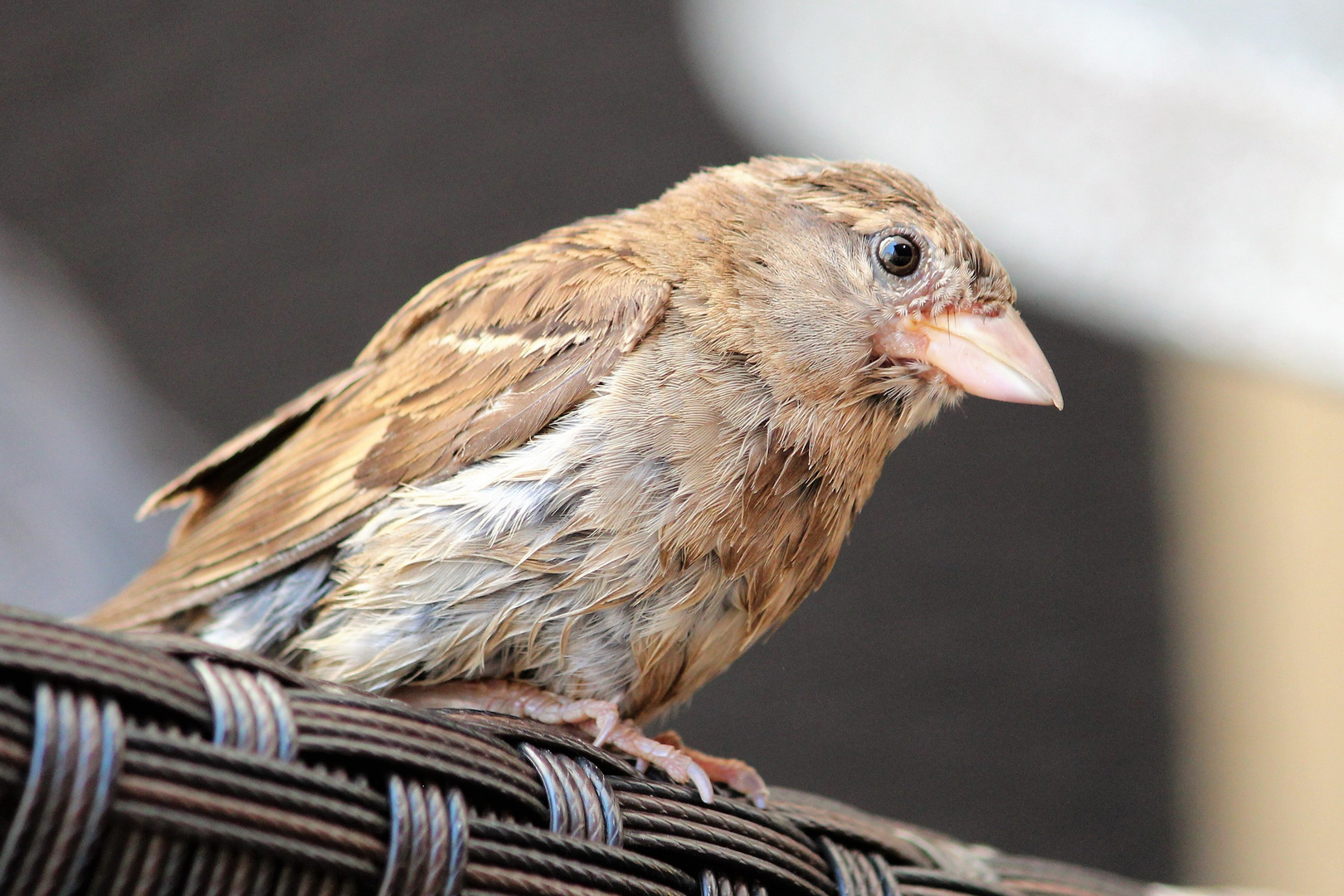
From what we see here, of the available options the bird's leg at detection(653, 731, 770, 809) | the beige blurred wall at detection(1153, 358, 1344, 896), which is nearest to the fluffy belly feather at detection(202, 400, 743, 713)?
the bird's leg at detection(653, 731, 770, 809)

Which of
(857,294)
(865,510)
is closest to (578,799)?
(857,294)

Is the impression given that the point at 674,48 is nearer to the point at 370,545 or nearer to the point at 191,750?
the point at 370,545

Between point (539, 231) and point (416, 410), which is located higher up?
point (539, 231)

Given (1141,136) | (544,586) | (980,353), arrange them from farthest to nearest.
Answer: (980,353) < (544,586) < (1141,136)

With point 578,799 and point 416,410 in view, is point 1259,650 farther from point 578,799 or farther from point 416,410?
point 578,799

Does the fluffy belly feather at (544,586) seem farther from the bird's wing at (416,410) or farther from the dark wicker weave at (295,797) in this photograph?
the dark wicker weave at (295,797)

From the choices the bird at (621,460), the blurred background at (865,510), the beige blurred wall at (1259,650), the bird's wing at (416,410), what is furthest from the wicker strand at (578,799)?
the beige blurred wall at (1259,650)
